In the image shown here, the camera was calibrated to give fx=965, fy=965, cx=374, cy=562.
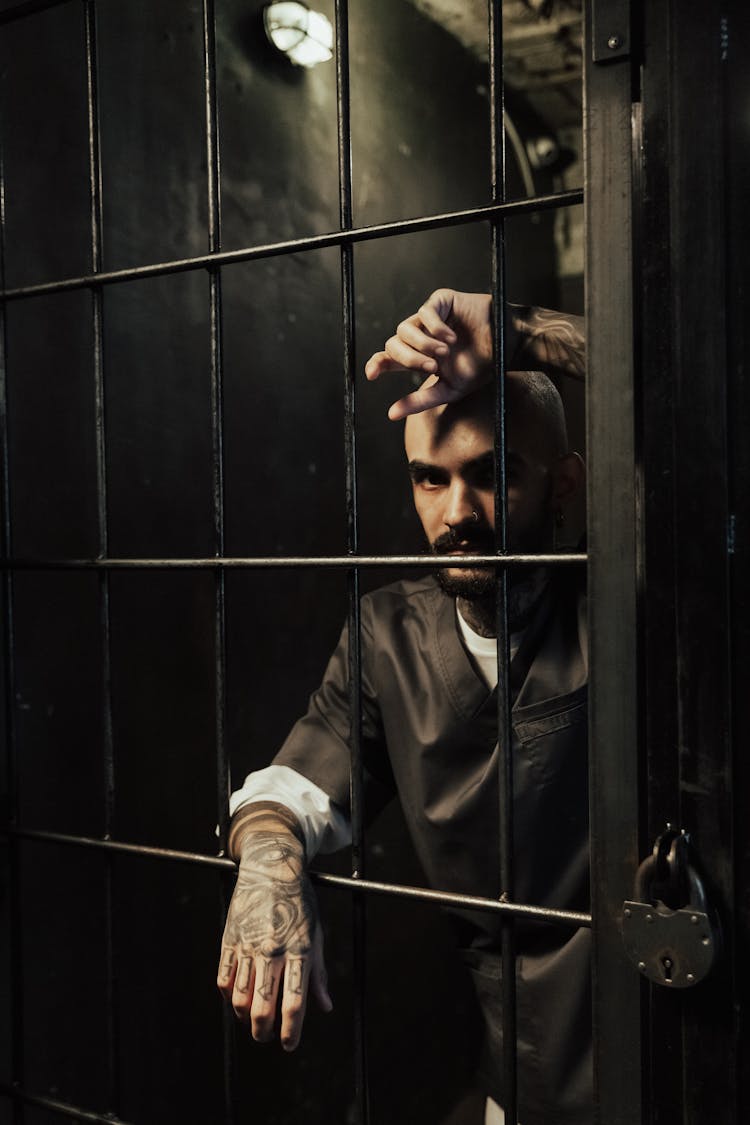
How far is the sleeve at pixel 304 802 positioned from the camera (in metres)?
1.33

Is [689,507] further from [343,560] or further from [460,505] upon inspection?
[460,505]

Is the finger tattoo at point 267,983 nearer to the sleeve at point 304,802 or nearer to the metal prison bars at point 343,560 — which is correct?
the metal prison bars at point 343,560

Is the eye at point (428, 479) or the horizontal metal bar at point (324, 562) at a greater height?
the eye at point (428, 479)

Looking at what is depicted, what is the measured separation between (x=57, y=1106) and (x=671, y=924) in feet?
2.82

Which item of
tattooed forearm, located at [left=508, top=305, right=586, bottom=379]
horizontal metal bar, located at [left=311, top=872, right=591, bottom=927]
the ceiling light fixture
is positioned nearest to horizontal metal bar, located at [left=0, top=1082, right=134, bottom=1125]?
horizontal metal bar, located at [left=311, top=872, right=591, bottom=927]

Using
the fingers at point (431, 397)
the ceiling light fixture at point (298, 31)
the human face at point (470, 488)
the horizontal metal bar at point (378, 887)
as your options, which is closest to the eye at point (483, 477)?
the human face at point (470, 488)

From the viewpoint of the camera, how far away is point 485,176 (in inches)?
132

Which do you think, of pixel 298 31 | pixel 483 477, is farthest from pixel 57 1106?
pixel 298 31

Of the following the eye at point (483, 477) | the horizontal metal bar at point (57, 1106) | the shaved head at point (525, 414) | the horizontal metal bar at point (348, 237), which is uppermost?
the horizontal metal bar at point (348, 237)

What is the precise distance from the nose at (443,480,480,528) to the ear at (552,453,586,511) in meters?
0.15

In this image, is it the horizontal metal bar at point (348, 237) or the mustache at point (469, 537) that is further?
the mustache at point (469, 537)

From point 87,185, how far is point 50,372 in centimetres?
36

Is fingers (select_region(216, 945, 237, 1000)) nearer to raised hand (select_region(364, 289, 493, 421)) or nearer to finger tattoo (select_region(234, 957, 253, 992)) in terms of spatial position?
finger tattoo (select_region(234, 957, 253, 992))

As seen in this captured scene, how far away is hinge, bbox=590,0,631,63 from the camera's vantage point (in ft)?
2.52
